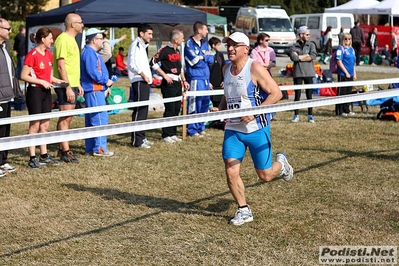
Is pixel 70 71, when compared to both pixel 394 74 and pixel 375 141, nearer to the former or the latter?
pixel 375 141

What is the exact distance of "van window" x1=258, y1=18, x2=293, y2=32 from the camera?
35506 mm

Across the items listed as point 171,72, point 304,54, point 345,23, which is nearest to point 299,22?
point 345,23

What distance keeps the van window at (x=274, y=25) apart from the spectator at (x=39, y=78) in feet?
91.1

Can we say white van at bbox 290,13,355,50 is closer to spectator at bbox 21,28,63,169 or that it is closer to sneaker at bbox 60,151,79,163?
sneaker at bbox 60,151,79,163

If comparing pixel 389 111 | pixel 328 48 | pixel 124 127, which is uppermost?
pixel 124 127

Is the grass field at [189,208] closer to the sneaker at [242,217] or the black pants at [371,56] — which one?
the sneaker at [242,217]

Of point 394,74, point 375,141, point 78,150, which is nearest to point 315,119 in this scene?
point 375,141

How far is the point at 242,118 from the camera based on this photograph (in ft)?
19.6

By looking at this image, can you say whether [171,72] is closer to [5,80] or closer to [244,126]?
[5,80]

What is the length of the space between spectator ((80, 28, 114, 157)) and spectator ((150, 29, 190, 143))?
153 cm

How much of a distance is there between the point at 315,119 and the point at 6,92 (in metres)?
7.36

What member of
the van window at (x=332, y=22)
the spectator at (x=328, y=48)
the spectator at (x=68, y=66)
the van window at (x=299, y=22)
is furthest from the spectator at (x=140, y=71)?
the van window at (x=299, y=22)

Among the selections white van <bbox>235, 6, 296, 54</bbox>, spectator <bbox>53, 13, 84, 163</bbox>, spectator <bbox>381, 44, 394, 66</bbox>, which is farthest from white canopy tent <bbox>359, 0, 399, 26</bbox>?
spectator <bbox>53, 13, 84, 163</bbox>

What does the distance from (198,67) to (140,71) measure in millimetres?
1470
